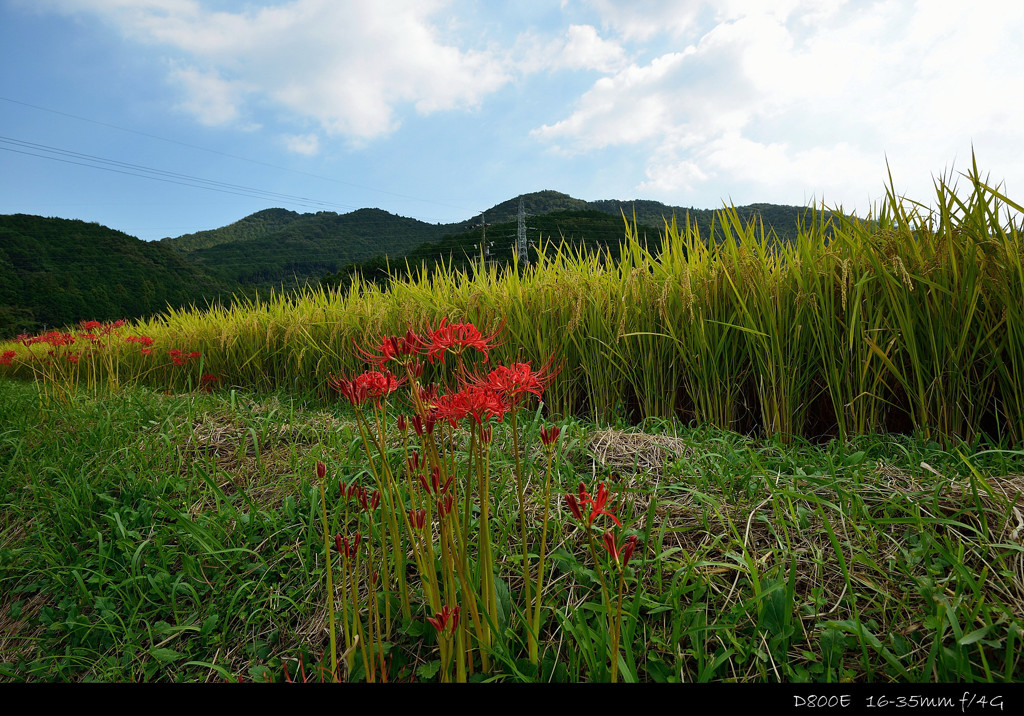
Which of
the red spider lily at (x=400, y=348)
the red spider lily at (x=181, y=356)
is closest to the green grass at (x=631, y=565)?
the red spider lily at (x=400, y=348)

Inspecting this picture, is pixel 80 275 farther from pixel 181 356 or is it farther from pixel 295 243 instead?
pixel 181 356

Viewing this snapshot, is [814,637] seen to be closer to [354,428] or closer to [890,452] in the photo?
[890,452]

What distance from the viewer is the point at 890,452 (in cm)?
204

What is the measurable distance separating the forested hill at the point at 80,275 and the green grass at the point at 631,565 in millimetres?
24496

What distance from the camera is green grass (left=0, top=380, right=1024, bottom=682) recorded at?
3.44 feet

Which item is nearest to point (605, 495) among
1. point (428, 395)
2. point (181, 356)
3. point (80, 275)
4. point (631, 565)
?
point (428, 395)

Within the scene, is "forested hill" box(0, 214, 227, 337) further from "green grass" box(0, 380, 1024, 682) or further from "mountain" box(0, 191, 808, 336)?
"green grass" box(0, 380, 1024, 682)

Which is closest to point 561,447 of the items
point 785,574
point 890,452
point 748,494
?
point 748,494

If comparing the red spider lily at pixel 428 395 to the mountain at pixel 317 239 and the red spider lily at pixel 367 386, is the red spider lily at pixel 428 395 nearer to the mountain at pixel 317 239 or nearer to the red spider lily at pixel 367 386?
the red spider lily at pixel 367 386

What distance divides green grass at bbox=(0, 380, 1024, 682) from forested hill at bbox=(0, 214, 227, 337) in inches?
964

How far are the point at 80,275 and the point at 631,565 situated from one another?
1486 inches

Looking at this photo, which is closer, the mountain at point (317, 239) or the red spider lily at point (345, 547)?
the red spider lily at point (345, 547)

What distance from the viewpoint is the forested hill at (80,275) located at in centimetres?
2369
